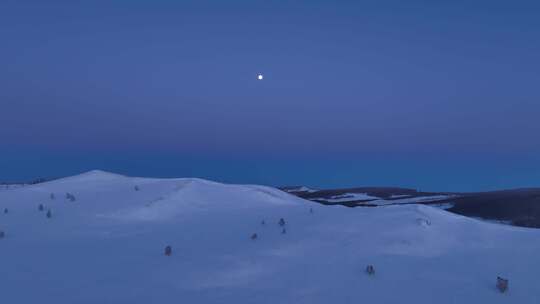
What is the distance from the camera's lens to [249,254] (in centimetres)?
654

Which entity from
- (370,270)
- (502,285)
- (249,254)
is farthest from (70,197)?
(502,285)

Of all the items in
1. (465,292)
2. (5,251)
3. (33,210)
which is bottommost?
(465,292)

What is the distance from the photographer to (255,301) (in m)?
4.80

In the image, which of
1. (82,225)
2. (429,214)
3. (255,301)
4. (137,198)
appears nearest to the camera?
(255,301)

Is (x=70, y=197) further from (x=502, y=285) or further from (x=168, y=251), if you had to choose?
(x=502, y=285)

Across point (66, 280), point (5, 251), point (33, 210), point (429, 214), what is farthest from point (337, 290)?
point (33, 210)

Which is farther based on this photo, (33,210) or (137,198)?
(137,198)

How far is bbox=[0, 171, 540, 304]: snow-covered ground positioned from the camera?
16.7ft

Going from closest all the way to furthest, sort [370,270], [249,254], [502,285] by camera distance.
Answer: [502,285] → [370,270] → [249,254]

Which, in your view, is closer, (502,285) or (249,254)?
(502,285)

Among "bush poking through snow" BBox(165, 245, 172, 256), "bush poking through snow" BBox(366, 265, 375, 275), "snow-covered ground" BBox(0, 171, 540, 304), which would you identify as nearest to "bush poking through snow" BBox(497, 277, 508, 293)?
"snow-covered ground" BBox(0, 171, 540, 304)

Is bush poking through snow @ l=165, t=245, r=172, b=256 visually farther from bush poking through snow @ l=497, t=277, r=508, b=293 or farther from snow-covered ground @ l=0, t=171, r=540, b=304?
bush poking through snow @ l=497, t=277, r=508, b=293

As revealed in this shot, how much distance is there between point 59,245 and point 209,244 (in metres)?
2.41

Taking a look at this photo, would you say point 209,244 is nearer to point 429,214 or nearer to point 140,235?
point 140,235
